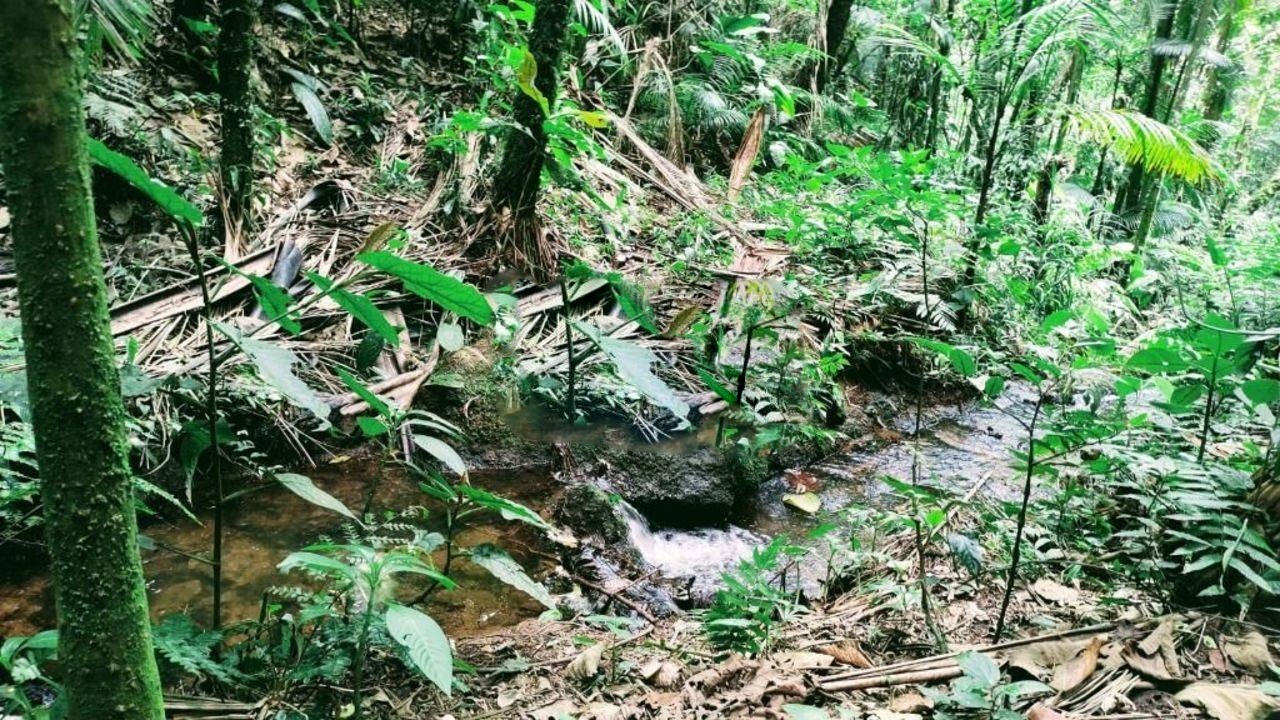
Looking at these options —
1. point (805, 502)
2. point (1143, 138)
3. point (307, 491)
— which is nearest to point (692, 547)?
point (805, 502)

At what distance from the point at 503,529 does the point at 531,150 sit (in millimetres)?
2346

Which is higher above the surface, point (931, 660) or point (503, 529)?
point (931, 660)

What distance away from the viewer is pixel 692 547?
332 cm

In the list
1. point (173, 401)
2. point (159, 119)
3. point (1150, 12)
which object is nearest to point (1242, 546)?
point (173, 401)

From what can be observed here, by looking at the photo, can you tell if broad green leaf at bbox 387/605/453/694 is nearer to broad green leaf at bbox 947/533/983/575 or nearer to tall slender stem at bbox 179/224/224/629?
tall slender stem at bbox 179/224/224/629

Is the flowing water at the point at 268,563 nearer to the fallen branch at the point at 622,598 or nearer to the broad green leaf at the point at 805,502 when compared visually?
the fallen branch at the point at 622,598

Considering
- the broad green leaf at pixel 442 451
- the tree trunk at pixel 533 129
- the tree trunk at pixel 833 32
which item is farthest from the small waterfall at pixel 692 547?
the tree trunk at pixel 833 32

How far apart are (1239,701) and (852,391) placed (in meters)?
3.32

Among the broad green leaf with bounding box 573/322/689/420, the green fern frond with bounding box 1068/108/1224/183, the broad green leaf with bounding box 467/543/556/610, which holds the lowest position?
the broad green leaf with bounding box 467/543/556/610

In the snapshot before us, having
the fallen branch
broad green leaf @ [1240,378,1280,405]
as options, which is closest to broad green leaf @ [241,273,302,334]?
the fallen branch

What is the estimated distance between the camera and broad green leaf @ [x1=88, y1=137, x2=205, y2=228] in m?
1.05

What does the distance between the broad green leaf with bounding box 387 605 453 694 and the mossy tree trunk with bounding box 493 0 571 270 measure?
3.39m

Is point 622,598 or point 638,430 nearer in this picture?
point 622,598

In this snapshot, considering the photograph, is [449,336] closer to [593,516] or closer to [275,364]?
[593,516]
